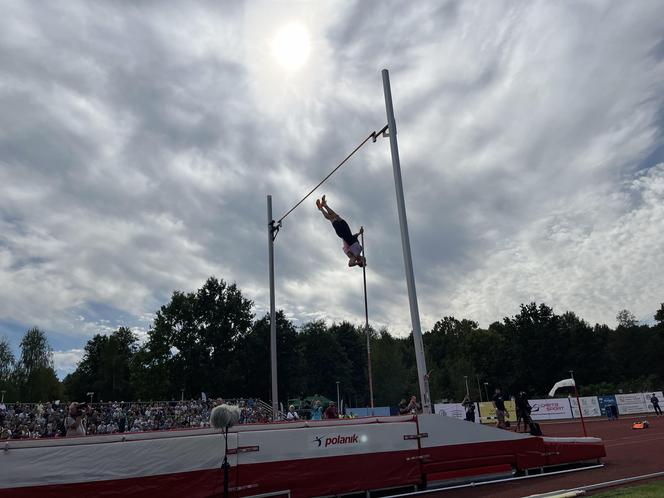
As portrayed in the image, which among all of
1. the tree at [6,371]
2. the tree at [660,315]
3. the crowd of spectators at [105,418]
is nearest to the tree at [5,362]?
the tree at [6,371]

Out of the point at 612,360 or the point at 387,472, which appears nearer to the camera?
the point at 387,472

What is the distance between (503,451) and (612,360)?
64.4 m

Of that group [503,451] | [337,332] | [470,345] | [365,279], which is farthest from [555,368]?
[503,451]

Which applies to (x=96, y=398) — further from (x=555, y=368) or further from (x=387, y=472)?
(x=387, y=472)

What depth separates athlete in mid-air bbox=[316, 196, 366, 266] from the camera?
1355 centimetres

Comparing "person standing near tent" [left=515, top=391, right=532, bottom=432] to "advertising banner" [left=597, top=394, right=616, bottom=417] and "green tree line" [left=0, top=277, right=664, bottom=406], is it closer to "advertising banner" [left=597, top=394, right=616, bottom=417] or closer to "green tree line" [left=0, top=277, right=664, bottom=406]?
"advertising banner" [left=597, top=394, right=616, bottom=417]

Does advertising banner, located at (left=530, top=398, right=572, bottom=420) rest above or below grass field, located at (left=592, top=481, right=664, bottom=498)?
above

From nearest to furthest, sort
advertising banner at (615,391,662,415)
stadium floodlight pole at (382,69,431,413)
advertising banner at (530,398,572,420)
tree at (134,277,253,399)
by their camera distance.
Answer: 1. stadium floodlight pole at (382,69,431,413)
2. advertising banner at (615,391,662,415)
3. advertising banner at (530,398,572,420)
4. tree at (134,277,253,399)

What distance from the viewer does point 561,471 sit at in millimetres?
11062

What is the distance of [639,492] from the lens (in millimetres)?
7387

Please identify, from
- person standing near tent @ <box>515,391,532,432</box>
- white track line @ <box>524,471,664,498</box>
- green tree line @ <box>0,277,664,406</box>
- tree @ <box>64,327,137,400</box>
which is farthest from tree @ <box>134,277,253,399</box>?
white track line @ <box>524,471,664,498</box>

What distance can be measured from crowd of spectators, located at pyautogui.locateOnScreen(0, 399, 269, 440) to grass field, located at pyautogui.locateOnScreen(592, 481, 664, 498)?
1364 cm

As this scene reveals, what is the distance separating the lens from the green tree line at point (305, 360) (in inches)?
2045

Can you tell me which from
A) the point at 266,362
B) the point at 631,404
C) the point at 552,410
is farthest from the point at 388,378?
the point at 631,404
